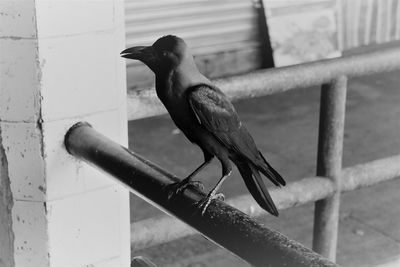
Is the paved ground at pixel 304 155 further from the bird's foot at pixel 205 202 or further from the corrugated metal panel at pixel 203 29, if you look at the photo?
the bird's foot at pixel 205 202

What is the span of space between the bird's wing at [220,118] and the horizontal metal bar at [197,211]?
0.09m

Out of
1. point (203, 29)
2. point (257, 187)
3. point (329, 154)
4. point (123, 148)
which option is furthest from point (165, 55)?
point (203, 29)

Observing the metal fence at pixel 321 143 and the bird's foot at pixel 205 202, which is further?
the metal fence at pixel 321 143

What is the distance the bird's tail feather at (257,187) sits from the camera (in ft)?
3.53

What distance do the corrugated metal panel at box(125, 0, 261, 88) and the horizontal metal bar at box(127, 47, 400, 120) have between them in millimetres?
4974

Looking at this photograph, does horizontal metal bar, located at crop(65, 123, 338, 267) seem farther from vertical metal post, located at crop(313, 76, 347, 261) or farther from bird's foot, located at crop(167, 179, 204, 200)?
→ vertical metal post, located at crop(313, 76, 347, 261)

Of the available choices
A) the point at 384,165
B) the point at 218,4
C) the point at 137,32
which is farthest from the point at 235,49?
the point at 384,165

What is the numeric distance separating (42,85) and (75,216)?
0.97ft

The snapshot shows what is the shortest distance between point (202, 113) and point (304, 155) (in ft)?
15.8

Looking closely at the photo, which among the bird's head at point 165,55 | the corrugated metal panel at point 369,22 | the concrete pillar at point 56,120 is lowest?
the corrugated metal panel at point 369,22

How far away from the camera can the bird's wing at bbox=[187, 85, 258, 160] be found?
104 centimetres

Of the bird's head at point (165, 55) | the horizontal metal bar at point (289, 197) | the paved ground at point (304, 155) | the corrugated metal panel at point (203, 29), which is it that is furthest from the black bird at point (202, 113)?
the corrugated metal panel at point (203, 29)

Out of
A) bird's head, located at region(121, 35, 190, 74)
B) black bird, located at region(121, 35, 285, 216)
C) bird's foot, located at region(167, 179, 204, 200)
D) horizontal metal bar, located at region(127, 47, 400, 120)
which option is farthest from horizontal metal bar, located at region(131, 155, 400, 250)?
bird's head, located at region(121, 35, 190, 74)

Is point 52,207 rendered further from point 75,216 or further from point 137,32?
point 137,32
